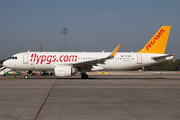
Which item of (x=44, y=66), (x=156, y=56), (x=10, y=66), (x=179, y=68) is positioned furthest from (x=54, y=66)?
(x=179, y=68)

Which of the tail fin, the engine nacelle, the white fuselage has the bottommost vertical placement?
the engine nacelle

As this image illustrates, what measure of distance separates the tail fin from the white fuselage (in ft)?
3.93

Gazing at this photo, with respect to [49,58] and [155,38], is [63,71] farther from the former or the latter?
[155,38]

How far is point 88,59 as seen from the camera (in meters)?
30.6

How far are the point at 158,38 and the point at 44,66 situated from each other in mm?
18126

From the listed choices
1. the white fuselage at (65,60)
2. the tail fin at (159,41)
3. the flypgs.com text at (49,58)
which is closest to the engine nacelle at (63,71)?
the white fuselage at (65,60)

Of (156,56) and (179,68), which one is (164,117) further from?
(179,68)

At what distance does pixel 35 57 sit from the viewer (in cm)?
2923

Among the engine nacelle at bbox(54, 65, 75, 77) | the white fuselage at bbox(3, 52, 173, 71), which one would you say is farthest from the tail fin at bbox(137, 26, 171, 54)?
the engine nacelle at bbox(54, 65, 75, 77)

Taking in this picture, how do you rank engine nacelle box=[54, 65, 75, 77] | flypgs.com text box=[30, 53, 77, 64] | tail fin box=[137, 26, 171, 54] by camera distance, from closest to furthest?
1. engine nacelle box=[54, 65, 75, 77]
2. flypgs.com text box=[30, 53, 77, 64]
3. tail fin box=[137, 26, 171, 54]

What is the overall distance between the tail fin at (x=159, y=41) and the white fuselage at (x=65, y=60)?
1197mm

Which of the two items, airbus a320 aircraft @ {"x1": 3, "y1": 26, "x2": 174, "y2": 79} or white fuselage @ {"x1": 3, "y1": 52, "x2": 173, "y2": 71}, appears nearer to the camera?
airbus a320 aircraft @ {"x1": 3, "y1": 26, "x2": 174, "y2": 79}

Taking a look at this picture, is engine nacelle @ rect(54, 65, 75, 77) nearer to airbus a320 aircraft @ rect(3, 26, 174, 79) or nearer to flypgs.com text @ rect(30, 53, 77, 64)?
airbus a320 aircraft @ rect(3, 26, 174, 79)

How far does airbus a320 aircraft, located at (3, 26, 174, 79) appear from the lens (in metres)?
28.2
